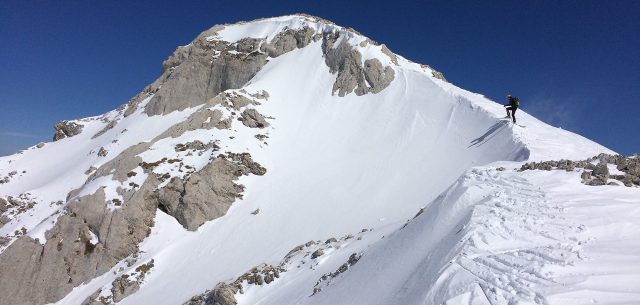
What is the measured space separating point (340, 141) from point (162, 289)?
21.4m

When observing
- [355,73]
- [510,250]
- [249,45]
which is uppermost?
[249,45]

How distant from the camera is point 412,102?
4212 centimetres

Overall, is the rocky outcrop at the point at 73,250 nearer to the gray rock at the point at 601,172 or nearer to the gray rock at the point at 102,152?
the gray rock at the point at 102,152

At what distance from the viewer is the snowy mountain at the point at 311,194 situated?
391 inches

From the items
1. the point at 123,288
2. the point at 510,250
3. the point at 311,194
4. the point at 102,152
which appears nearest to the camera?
the point at 510,250

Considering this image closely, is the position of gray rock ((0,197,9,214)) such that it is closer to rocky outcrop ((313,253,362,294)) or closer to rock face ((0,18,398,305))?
rock face ((0,18,398,305))

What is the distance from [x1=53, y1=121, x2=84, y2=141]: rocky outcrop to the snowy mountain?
1.32ft

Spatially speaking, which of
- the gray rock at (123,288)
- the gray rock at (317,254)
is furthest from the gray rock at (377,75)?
the gray rock at (123,288)

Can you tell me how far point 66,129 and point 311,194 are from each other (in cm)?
4743

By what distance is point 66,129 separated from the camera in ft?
201

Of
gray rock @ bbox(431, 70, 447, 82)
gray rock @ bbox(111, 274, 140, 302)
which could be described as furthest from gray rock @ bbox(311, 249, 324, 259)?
gray rock @ bbox(431, 70, 447, 82)

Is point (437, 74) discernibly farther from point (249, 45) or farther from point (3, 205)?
point (3, 205)

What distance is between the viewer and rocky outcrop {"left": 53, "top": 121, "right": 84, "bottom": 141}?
6091cm

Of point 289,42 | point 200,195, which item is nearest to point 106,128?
point 289,42
